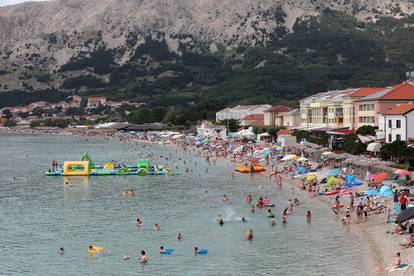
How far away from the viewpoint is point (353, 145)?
64.8 m

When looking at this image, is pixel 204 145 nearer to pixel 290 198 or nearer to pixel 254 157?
pixel 254 157

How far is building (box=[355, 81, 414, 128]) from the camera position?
73.0m

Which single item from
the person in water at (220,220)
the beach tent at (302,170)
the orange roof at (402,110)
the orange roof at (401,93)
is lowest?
the person in water at (220,220)

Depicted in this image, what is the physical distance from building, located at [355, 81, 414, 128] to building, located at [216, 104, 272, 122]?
56880mm

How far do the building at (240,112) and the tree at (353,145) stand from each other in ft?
215

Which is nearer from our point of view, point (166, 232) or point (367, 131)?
point (166, 232)

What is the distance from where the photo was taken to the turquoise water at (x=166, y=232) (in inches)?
1277

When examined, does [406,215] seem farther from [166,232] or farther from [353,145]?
[353,145]

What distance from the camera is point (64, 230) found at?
136 feet

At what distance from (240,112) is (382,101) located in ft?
224

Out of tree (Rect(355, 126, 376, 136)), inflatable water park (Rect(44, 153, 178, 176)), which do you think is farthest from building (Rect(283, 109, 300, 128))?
inflatable water park (Rect(44, 153, 178, 176))

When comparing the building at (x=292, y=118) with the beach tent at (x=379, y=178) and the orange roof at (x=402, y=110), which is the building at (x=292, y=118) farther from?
the beach tent at (x=379, y=178)

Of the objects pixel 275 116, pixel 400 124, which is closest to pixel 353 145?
pixel 400 124

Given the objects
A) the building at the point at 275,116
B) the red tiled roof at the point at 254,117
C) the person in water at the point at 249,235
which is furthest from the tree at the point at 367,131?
the red tiled roof at the point at 254,117
